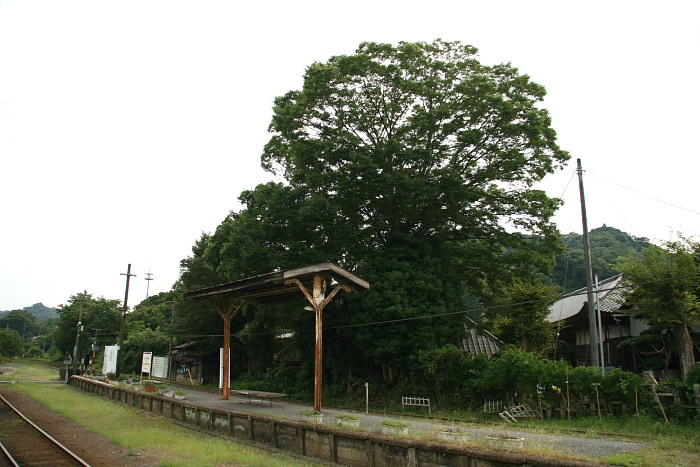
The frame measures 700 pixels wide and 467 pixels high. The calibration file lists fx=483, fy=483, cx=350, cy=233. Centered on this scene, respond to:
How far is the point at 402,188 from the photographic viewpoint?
21.5 metres

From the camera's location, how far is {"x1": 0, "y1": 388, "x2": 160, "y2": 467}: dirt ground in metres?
10.5

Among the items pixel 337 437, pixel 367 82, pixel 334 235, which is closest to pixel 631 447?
pixel 337 437

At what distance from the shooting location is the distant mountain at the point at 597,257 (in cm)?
4725

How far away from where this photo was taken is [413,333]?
67.3 feet

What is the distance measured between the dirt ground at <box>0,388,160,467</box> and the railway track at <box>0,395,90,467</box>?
25cm

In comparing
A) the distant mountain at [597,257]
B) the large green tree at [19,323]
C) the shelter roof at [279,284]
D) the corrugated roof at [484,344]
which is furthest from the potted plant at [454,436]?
the large green tree at [19,323]

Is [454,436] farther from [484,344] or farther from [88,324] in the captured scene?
[88,324]

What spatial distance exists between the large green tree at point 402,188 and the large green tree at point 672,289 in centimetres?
544

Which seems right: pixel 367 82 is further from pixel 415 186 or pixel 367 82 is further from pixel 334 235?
pixel 334 235

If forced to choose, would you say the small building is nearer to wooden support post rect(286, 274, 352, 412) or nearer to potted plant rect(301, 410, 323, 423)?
wooden support post rect(286, 274, 352, 412)

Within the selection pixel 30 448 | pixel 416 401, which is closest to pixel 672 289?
pixel 416 401

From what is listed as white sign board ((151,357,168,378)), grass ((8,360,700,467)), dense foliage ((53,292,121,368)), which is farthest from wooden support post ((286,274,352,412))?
dense foliage ((53,292,121,368))

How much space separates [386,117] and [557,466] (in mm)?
19240

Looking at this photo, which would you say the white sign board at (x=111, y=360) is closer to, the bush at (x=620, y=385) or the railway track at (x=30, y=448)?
the railway track at (x=30, y=448)
